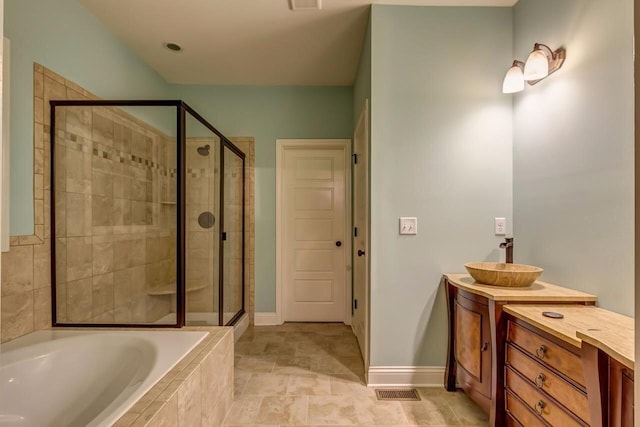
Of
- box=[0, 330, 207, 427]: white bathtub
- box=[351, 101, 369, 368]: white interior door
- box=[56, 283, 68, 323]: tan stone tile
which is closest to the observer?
box=[0, 330, 207, 427]: white bathtub

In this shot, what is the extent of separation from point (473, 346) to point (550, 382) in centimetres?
56

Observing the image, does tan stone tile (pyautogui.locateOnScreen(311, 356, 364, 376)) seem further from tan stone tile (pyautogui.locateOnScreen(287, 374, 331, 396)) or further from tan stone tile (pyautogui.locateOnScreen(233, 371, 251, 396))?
tan stone tile (pyautogui.locateOnScreen(233, 371, 251, 396))

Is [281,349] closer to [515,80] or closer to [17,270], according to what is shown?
[17,270]

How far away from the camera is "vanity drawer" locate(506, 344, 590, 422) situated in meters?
1.27

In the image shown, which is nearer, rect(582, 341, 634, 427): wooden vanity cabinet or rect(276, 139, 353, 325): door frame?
rect(582, 341, 634, 427): wooden vanity cabinet

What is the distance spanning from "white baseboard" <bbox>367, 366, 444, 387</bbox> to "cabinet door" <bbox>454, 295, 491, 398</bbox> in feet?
0.56

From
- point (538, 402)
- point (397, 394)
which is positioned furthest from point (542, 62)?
point (397, 394)

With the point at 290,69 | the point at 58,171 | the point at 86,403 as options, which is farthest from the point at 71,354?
the point at 290,69

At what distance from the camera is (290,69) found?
324 cm

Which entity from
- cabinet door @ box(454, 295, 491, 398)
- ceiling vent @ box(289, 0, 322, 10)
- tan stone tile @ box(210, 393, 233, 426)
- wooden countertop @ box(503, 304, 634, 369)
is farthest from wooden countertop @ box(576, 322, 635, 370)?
ceiling vent @ box(289, 0, 322, 10)

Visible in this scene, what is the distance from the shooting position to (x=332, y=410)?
6.73ft

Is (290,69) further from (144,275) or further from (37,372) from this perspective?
(37,372)

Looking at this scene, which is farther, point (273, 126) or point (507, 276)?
point (273, 126)

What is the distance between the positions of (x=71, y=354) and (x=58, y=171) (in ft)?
3.55
